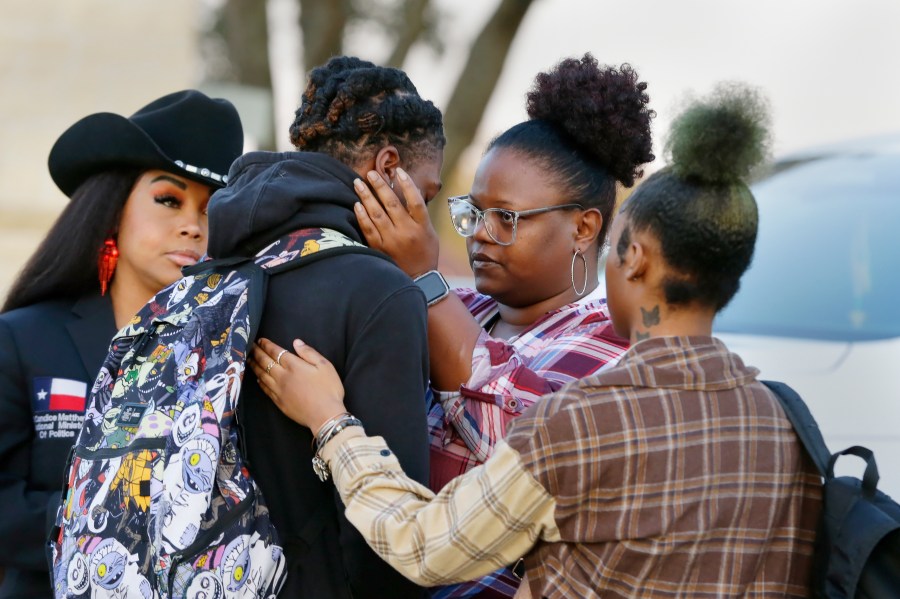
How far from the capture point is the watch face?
2.29 meters

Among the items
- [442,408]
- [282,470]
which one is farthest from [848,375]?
[282,470]

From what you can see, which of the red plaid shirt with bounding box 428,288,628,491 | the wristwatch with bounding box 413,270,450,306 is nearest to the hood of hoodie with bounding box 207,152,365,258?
the wristwatch with bounding box 413,270,450,306

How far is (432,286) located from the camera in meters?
2.29

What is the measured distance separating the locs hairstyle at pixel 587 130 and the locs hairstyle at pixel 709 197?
652 millimetres

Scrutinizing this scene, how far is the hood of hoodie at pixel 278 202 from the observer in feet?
6.84

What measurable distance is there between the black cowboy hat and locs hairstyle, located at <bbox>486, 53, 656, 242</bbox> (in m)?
0.92

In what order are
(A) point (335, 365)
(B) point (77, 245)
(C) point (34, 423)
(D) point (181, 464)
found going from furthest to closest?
(B) point (77, 245)
(C) point (34, 423)
(A) point (335, 365)
(D) point (181, 464)

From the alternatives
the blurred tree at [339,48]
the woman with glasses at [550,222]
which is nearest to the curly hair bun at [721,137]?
the woman with glasses at [550,222]

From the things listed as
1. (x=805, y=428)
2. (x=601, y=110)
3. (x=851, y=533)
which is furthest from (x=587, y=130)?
(x=851, y=533)

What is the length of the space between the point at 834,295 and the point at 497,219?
2019 millimetres

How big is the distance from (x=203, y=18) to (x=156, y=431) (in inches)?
415

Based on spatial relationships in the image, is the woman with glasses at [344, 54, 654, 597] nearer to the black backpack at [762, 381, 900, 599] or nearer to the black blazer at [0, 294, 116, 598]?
the black backpack at [762, 381, 900, 599]

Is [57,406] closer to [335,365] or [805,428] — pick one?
[335,365]

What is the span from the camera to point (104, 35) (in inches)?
275
